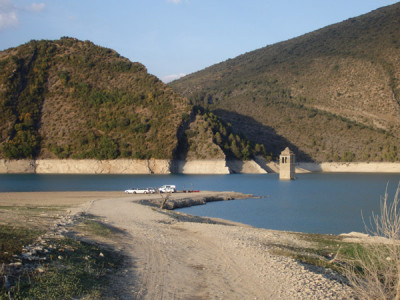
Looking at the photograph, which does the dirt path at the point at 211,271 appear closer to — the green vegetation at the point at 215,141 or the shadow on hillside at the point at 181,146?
the shadow on hillside at the point at 181,146

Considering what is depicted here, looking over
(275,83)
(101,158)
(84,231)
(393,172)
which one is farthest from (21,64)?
(84,231)

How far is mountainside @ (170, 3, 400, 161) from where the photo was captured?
122 meters

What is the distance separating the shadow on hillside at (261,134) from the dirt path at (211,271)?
103162 millimetres

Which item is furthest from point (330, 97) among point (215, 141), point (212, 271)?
point (212, 271)

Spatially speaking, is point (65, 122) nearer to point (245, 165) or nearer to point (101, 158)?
point (101, 158)

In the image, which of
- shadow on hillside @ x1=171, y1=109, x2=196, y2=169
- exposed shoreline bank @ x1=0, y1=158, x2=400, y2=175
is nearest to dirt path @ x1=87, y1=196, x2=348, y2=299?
exposed shoreline bank @ x1=0, y1=158, x2=400, y2=175

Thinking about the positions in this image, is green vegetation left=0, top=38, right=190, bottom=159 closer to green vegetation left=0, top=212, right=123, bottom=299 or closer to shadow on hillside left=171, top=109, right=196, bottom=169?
shadow on hillside left=171, top=109, right=196, bottom=169

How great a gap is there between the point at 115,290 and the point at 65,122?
97.5 m

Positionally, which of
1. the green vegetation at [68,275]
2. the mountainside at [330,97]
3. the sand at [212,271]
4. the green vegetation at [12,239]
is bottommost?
the sand at [212,271]

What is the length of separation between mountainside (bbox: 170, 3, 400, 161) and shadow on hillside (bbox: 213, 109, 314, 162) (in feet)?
0.87

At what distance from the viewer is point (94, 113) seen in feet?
346

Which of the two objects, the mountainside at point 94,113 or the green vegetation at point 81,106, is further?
the mountainside at point 94,113

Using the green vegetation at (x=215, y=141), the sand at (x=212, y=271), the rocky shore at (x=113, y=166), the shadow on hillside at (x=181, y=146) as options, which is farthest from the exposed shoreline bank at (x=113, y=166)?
the sand at (x=212, y=271)

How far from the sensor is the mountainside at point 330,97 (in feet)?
401
